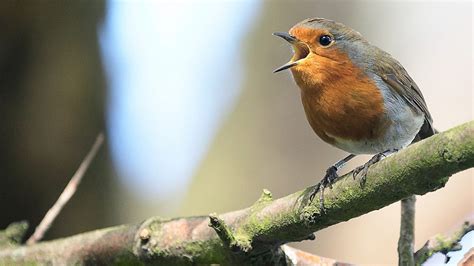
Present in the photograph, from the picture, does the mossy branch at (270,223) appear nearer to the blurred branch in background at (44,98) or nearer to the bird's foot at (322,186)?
the bird's foot at (322,186)

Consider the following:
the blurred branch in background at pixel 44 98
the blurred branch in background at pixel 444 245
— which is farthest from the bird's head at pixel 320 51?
the blurred branch in background at pixel 44 98

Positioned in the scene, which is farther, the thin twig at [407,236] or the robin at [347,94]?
the robin at [347,94]

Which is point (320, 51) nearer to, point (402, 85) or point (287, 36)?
point (287, 36)

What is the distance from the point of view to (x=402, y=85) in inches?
95.8

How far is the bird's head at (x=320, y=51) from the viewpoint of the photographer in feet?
7.29

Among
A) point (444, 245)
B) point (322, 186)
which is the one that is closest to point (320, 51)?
point (322, 186)

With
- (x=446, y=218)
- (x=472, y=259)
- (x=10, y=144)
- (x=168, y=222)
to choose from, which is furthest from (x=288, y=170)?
(x=472, y=259)

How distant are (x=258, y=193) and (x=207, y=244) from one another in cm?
230

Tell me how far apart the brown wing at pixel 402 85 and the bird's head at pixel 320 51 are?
0.10 metres

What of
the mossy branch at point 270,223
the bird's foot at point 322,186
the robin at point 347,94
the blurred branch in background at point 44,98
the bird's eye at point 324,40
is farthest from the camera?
the blurred branch in background at point 44,98

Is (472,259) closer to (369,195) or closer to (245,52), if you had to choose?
(369,195)

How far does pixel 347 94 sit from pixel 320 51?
0.20 meters

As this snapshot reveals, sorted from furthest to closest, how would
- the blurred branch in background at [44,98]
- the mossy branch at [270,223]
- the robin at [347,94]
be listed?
the blurred branch in background at [44,98]
the robin at [347,94]
the mossy branch at [270,223]

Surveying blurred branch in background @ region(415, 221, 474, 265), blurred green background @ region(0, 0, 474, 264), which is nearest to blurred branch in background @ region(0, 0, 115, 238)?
blurred green background @ region(0, 0, 474, 264)
